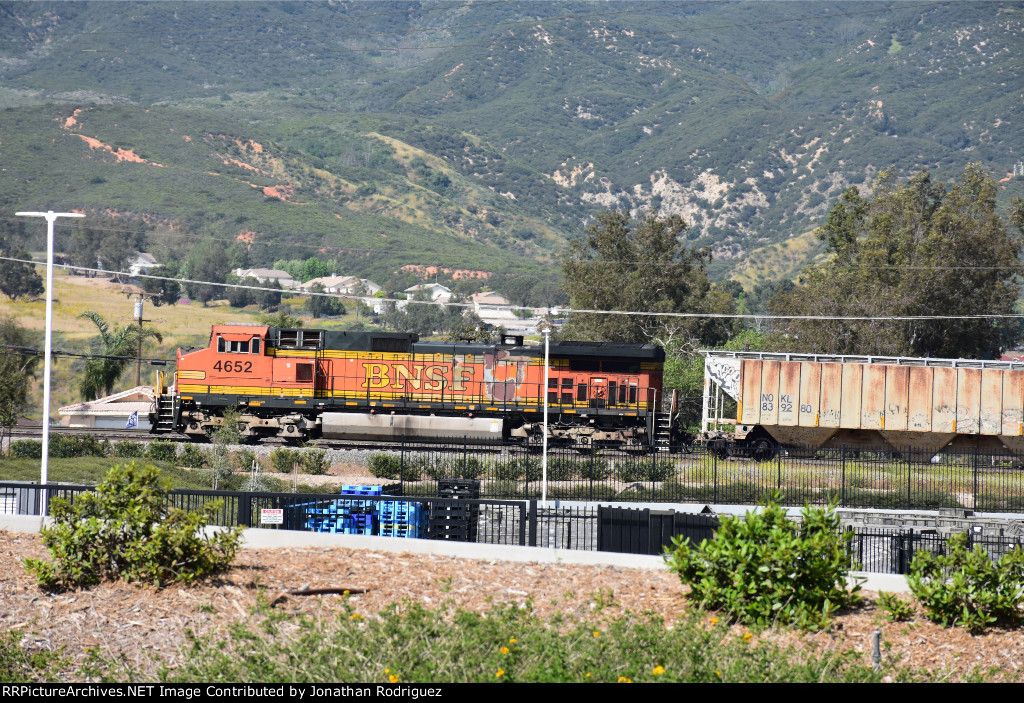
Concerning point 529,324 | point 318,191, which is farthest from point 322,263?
point 529,324

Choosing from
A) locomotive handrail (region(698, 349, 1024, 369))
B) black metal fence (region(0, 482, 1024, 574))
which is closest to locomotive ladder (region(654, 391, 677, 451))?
locomotive handrail (region(698, 349, 1024, 369))

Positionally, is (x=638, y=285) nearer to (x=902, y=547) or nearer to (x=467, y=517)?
(x=467, y=517)

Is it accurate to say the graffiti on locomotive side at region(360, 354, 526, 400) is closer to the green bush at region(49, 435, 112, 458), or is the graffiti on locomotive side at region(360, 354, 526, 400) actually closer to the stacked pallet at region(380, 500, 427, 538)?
the green bush at region(49, 435, 112, 458)

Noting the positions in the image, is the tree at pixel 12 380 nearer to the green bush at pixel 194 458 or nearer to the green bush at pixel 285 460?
the green bush at pixel 194 458

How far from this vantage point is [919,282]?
51.8 meters

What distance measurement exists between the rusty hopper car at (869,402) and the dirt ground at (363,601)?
77.1 ft

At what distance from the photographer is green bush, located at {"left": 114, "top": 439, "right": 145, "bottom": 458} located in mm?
33812

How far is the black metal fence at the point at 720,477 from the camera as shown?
26672 millimetres

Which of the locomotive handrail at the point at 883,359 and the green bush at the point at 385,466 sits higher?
the locomotive handrail at the point at 883,359

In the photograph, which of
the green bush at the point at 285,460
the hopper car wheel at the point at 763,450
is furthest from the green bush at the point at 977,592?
the hopper car wheel at the point at 763,450

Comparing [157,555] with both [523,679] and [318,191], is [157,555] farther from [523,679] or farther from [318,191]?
[318,191]

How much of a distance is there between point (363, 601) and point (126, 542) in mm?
3331

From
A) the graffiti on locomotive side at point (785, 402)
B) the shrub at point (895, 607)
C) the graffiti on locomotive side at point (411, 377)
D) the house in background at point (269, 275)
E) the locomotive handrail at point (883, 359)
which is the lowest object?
the shrub at point (895, 607)

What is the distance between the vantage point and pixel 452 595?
43.4 ft
